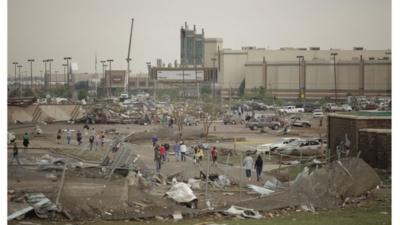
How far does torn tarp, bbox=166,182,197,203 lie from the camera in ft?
22.7

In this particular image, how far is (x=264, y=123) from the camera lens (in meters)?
10.5

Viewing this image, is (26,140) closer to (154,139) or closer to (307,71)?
(154,139)

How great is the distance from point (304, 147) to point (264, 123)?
86cm

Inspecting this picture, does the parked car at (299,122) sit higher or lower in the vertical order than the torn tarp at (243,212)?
higher

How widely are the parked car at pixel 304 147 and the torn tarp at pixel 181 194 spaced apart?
300cm

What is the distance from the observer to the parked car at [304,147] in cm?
980

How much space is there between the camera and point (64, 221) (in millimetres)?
6422

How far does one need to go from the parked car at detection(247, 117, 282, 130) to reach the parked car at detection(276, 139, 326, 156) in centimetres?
48

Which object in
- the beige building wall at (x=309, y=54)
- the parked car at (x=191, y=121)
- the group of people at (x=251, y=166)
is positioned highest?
the beige building wall at (x=309, y=54)

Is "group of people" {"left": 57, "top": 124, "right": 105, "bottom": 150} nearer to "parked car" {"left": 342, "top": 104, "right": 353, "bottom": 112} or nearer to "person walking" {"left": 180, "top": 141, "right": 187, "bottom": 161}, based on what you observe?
"person walking" {"left": 180, "top": 141, "right": 187, "bottom": 161}

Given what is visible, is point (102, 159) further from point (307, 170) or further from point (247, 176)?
point (307, 170)


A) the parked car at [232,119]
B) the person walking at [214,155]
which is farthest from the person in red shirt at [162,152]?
the parked car at [232,119]


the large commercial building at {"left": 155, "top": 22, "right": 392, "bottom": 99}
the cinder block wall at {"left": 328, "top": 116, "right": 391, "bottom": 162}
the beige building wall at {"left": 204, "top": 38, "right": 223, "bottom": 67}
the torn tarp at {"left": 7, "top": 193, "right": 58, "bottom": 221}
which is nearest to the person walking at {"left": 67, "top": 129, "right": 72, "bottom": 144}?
the large commercial building at {"left": 155, "top": 22, "right": 392, "bottom": 99}

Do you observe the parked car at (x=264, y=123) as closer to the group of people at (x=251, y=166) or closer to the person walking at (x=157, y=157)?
the group of people at (x=251, y=166)
